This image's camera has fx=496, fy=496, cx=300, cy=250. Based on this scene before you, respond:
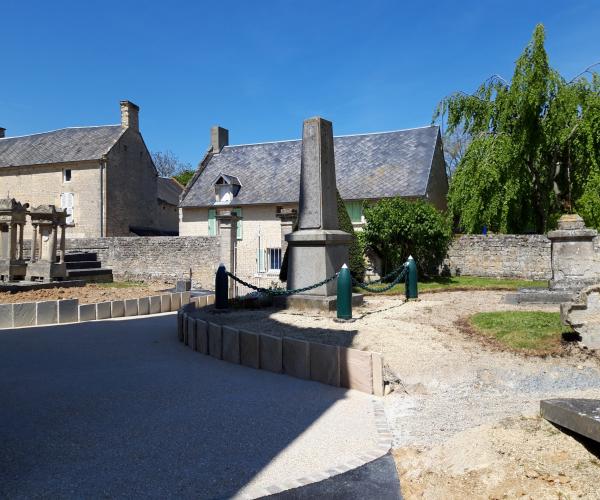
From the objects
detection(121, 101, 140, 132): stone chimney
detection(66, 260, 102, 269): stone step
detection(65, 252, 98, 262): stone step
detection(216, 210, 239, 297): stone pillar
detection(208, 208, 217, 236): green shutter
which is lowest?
detection(66, 260, 102, 269): stone step

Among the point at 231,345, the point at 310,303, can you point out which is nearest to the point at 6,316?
the point at 231,345

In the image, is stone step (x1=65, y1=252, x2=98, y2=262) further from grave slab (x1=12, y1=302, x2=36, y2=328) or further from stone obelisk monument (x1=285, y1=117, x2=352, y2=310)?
stone obelisk monument (x1=285, y1=117, x2=352, y2=310)

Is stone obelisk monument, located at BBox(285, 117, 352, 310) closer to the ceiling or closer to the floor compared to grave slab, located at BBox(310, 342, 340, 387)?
closer to the ceiling

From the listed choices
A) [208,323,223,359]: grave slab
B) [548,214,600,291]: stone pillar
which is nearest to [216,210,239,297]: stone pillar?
[208,323,223,359]: grave slab

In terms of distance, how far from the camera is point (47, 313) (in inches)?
385

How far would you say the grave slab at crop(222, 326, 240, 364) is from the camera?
632 cm

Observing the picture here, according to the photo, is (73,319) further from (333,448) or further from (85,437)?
(333,448)

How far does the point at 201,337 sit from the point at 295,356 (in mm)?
1938

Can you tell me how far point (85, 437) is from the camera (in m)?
3.74

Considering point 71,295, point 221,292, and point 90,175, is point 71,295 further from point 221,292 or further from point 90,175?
point 90,175

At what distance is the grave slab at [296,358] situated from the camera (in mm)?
5547

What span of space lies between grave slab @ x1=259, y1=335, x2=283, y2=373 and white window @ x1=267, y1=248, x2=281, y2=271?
13466 millimetres

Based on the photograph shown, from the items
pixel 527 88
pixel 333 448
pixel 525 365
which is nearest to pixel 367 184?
pixel 527 88

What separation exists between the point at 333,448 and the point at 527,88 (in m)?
17.1
